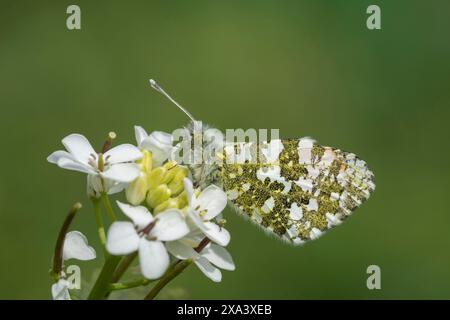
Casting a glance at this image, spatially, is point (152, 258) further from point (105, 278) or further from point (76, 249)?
point (76, 249)

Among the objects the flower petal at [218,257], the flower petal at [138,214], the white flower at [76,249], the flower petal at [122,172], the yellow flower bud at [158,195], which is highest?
the flower petal at [122,172]

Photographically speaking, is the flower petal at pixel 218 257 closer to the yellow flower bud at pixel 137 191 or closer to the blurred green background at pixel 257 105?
the yellow flower bud at pixel 137 191

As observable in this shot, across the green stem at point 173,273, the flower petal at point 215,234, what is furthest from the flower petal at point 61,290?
the flower petal at point 215,234

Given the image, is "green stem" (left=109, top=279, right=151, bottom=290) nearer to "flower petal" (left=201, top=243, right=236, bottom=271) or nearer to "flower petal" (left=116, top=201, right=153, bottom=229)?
"flower petal" (left=116, top=201, right=153, bottom=229)

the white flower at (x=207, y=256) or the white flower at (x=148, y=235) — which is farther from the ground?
the white flower at (x=148, y=235)

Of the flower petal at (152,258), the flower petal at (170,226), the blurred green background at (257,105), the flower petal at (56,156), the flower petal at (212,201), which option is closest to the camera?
the flower petal at (152,258)

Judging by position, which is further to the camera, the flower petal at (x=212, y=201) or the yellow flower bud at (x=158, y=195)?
the flower petal at (x=212, y=201)
